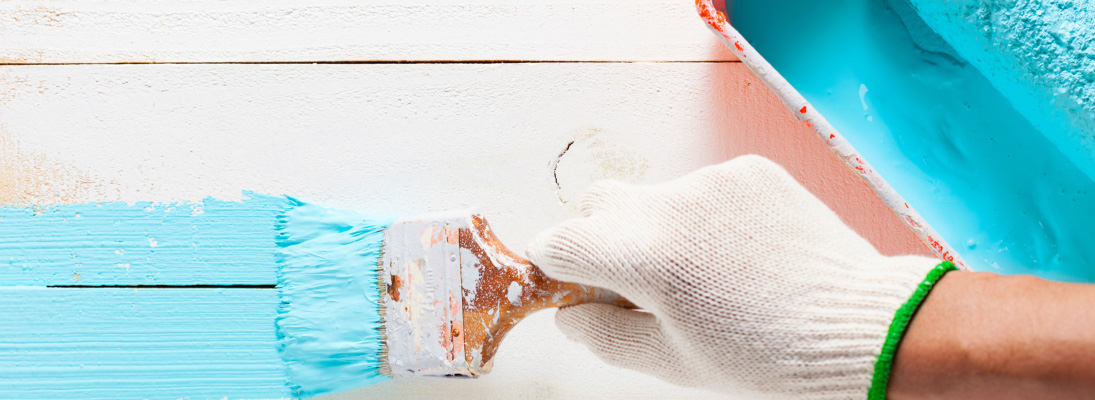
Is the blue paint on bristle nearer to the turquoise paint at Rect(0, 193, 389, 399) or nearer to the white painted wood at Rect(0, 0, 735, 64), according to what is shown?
the turquoise paint at Rect(0, 193, 389, 399)

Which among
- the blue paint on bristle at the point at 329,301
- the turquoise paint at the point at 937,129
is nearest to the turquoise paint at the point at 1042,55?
the turquoise paint at the point at 937,129

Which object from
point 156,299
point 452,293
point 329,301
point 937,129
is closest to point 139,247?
point 156,299

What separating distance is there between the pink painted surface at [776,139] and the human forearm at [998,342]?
38 centimetres

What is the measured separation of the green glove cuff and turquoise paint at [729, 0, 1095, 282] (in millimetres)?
474

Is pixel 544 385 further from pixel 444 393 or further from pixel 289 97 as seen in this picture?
pixel 289 97

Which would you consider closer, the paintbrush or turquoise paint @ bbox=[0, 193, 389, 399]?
the paintbrush

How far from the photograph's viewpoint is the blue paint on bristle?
82cm

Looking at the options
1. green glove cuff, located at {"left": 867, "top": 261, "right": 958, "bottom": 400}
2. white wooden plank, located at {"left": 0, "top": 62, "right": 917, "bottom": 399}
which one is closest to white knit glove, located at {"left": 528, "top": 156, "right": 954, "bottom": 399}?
green glove cuff, located at {"left": 867, "top": 261, "right": 958, "bottom": 400}

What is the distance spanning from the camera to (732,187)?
Answer: 27.1 inches

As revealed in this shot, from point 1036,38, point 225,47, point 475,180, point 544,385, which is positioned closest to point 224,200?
point 225,47

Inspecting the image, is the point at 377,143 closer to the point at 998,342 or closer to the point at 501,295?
the point at 501,295

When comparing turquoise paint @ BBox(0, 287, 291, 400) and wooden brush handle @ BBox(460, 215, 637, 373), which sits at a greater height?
wooden brush handle @ BBox(460, 215, 637, 373)

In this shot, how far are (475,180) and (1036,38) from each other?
0.77 meters

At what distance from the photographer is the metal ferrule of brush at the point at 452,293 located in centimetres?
78
